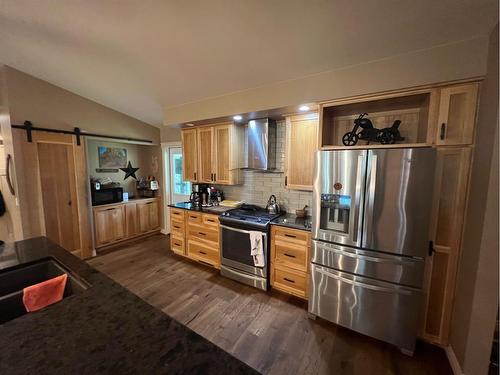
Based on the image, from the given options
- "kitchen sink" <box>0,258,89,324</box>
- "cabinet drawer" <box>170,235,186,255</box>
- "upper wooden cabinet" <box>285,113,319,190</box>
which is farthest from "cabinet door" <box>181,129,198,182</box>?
"kitchen sink" <box>0,258,89,324</box>

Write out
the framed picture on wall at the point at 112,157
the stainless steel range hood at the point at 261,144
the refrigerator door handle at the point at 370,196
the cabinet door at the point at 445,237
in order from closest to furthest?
the cabinet door at the point at 445,237 < the refrigerator door handle at the point at 370,196 < the stainless steel range hood at the point at 261,144 < the framed picture on wall at the point at 112,157

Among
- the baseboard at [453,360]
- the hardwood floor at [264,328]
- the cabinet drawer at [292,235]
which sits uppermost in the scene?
the cabinet drawer at [292,235]

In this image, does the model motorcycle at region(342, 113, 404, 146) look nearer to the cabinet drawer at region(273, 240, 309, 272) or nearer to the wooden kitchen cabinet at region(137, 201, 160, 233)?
the cabinet drawer at region(273, 240, 309, 272)

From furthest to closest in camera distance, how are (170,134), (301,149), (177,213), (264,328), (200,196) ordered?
(170,134) → (200,196) → (177,213) → (301,149) → (264,328)

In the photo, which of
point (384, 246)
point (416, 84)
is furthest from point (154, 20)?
point (384, 246)

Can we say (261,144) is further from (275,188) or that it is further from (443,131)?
(443,131)

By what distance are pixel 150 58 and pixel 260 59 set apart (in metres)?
1.21

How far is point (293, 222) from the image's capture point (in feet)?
8.63

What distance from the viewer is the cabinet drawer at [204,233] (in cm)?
316

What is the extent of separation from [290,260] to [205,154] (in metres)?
2.07

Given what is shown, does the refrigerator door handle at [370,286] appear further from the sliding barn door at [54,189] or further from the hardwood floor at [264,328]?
A: the sliding barn door at [54,189]

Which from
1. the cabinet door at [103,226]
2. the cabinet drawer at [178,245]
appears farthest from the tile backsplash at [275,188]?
the cabinet door at [103,226]

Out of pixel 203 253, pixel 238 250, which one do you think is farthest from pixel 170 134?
pixel 238 250

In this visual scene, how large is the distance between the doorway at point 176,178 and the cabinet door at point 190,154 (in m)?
0.96
